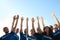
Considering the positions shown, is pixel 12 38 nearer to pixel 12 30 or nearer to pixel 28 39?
pixel 12 30

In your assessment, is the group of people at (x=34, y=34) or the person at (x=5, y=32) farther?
the person at (x=5, y=32)

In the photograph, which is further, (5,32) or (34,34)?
(5,32)

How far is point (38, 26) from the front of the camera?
8266 mm

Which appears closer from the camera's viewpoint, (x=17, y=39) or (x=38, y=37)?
(x=38, y=37)

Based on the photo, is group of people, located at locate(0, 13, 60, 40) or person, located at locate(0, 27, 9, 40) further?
person, located at locate(0, 27, 9, 40)

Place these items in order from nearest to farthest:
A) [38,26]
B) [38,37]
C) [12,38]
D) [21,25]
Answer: [38,37] → [12,38] → [38,26] → [21,25]

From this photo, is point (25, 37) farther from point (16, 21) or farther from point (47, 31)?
point (47, 31)

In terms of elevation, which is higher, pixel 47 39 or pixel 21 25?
pixel 21 25

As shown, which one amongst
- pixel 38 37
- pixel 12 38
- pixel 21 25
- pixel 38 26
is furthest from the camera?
pixel 21 25

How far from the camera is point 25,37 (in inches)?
340

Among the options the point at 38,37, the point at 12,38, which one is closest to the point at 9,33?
the point at 12,38

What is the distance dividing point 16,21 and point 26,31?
76 cm

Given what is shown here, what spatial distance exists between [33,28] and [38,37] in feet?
8.44

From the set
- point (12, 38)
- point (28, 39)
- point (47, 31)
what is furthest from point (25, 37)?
point (47, 31)
